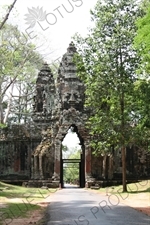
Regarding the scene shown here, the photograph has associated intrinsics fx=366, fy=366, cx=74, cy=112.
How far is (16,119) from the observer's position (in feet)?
146

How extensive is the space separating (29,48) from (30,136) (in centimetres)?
689

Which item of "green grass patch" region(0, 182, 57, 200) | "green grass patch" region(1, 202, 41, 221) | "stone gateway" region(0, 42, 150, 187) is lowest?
"green grass patch" region(0, 182, 57, 200)

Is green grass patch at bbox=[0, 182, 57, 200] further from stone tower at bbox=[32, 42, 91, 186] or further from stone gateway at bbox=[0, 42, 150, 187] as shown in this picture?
stone tower at bbox=[32, 42, 91, 186]

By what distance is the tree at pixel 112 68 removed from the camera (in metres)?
21.4

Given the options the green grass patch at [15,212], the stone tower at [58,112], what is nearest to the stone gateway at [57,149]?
the stone tower at [58,112]

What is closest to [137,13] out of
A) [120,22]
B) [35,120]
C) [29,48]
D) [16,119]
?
[120,22]

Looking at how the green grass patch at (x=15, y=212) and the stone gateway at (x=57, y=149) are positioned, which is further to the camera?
the stone gateway at (x=57, y=149)

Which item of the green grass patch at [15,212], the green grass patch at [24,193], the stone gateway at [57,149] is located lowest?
the green grass patch at [24,193]

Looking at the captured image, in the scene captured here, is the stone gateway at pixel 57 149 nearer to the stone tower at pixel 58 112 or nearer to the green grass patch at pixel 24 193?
the stone tower at pixel 58 112

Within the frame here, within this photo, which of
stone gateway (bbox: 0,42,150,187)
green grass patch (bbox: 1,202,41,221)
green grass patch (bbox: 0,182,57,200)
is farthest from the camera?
stone gateway (bbox: 0,42,150,187)

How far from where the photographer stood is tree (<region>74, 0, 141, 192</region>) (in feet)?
70.3

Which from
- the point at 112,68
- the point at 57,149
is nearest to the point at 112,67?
the point at 112,68

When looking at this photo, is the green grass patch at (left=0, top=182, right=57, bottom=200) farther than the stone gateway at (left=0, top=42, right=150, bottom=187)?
No

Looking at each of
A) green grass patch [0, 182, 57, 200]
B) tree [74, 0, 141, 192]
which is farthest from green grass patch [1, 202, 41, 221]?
tree [74, 0, 141, 192]
